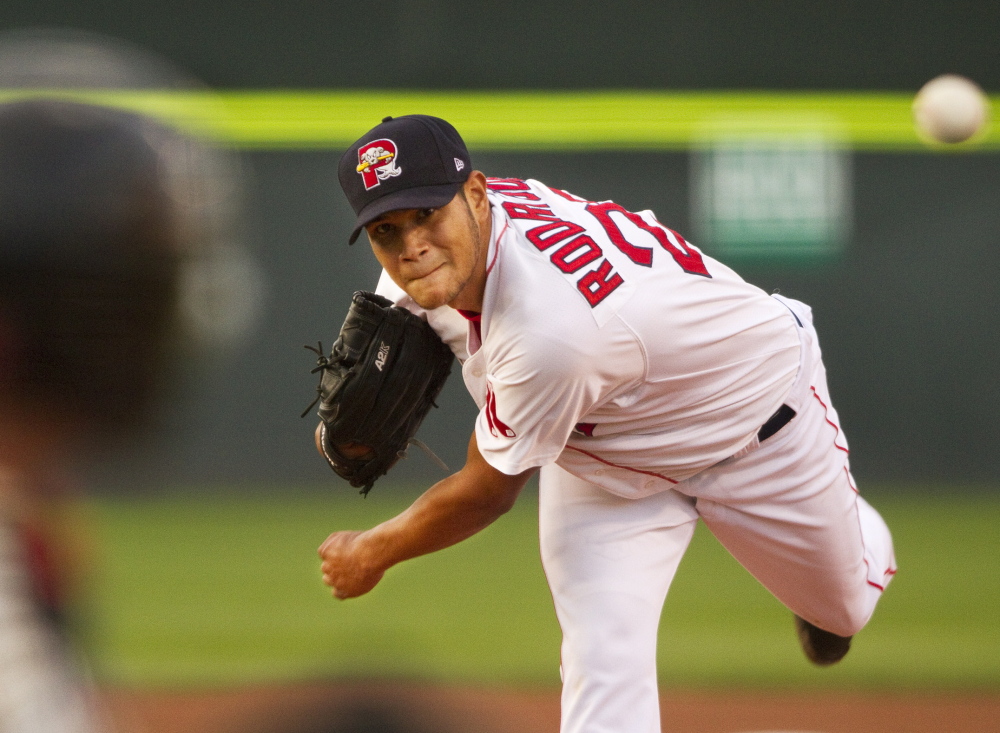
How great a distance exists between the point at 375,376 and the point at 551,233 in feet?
1.71

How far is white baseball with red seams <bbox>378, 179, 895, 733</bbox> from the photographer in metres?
2.16

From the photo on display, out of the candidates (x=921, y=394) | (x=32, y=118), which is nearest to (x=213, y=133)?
(x=32, y=118)

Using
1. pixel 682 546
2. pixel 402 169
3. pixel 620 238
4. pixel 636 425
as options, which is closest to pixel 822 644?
pixel 682 546

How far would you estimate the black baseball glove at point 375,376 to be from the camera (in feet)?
8.18

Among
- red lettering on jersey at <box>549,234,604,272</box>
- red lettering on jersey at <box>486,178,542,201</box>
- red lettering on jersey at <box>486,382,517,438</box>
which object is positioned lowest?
red lettering on jersey at <box>486,382,517,438</box>

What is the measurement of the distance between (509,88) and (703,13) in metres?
1.29

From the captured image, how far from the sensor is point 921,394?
6859mm

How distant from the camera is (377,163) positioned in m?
2.15

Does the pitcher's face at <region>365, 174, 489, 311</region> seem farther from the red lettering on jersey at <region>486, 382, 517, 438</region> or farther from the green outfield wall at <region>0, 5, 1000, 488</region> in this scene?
the green outfield wall at <region>0, 5, 1000, 488</region>

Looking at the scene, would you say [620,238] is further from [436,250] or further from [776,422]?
[776,422]

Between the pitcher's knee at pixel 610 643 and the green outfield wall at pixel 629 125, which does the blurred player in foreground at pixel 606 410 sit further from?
the green outfield wall at pixel 629 125

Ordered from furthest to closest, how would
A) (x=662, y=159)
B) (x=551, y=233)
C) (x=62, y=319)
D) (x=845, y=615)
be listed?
(x=662, y=159), (x=845, y=615), (x=551, y=233), (x=62, y=319)

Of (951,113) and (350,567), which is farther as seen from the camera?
(951,113)

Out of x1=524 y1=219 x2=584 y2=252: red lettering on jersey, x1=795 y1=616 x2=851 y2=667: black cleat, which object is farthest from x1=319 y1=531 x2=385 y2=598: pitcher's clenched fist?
x1=795 y1=616 x2=851 y2=667: black cleat
